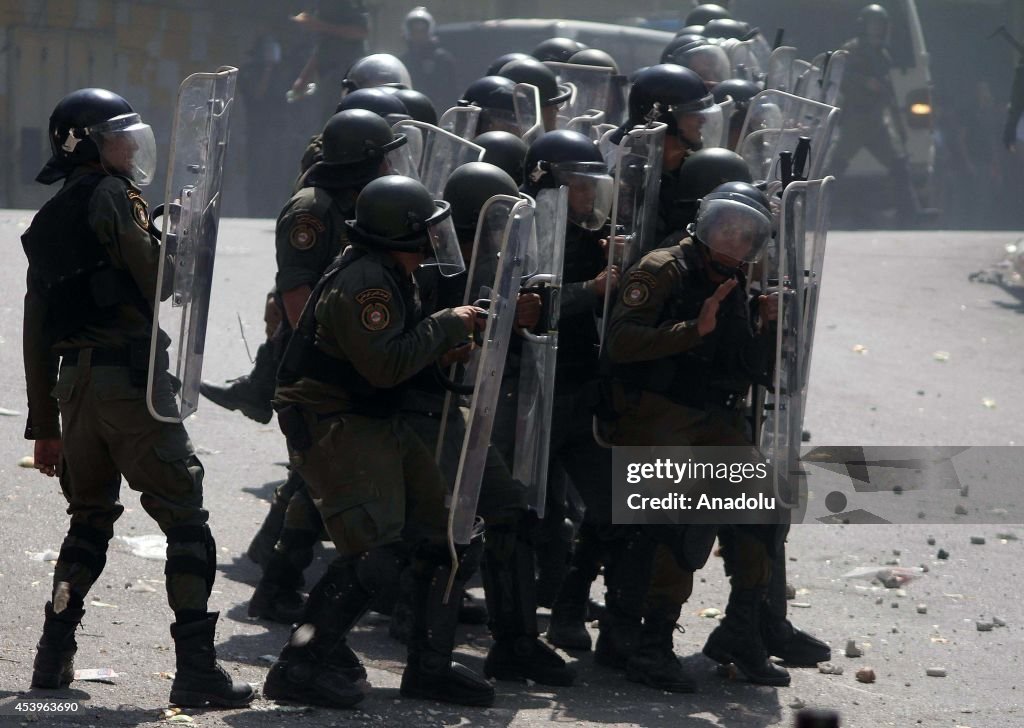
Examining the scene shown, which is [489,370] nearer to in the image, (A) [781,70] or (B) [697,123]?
(B) [697,123]

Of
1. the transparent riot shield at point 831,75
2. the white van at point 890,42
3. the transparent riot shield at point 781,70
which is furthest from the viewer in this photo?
the white van at point 890,42

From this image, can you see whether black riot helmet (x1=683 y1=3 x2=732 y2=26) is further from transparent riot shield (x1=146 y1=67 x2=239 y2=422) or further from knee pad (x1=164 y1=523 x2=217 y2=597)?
knee pad (x1=164 y1=523 x2=217 y2=597)

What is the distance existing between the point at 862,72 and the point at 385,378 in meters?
12.3

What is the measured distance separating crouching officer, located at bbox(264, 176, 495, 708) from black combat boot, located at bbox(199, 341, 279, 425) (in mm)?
1674

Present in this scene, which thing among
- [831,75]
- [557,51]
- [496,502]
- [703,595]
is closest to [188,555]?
[496,502]

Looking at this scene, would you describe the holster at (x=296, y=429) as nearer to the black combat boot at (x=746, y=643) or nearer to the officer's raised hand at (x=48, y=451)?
the officer's raised hand at (x=48, y=451)

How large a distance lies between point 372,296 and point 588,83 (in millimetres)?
3125

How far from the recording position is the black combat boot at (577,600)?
5488 mm

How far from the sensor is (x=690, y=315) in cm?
496

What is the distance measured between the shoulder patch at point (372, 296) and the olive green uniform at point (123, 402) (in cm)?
56

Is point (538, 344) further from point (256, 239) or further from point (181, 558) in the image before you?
point (256, 239)

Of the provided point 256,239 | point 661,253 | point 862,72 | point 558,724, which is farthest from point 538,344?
point 862,72

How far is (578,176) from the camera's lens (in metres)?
5.14

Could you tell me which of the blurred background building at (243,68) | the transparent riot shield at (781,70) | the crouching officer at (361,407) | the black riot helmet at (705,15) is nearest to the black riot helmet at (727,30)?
the transparent riot shield at (781,70)
